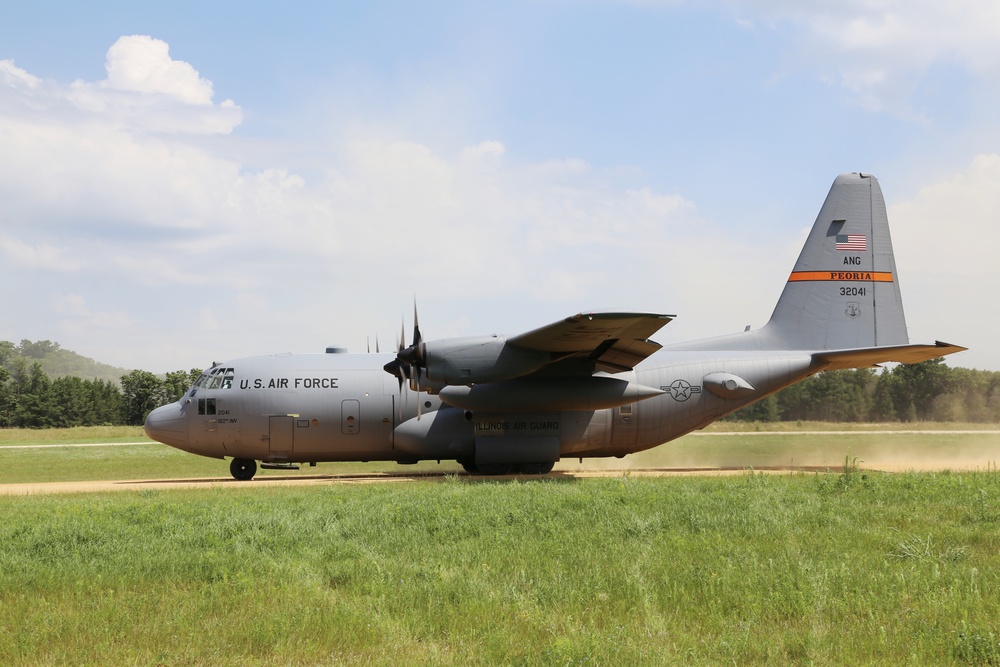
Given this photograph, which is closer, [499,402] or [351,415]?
[499,402]

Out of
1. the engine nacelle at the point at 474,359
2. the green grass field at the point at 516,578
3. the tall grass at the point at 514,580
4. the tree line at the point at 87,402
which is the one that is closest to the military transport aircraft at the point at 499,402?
the engine nacelle at the point at 474,359

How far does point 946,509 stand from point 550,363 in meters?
9.76

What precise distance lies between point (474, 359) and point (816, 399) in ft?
176

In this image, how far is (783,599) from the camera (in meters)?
8.09

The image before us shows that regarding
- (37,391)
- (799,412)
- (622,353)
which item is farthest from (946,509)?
(37,391)

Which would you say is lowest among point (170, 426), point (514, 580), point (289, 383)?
point (514, 580)

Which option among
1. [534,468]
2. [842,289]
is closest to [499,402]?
[534,468]

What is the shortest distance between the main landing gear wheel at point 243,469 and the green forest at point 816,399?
34589 mm

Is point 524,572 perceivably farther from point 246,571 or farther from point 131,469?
point 131,469

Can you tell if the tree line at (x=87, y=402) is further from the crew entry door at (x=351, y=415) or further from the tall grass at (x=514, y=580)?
the tall grass at (x=514, y=580)

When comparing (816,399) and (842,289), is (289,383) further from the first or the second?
(816,399)

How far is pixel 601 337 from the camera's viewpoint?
1903 centimetres

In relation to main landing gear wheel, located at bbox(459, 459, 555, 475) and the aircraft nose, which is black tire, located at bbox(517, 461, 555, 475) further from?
the aircraft nose

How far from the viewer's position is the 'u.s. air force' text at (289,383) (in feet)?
74.2
